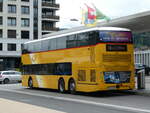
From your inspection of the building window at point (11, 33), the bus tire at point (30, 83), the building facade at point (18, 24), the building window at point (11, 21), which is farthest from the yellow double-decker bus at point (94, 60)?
the building window at point (11, 21)

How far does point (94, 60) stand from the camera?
22.1 metres

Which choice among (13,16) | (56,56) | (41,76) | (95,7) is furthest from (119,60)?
(13,16)

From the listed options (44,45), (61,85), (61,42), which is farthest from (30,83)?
(61,42)

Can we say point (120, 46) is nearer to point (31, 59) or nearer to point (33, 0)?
point (31, 59)

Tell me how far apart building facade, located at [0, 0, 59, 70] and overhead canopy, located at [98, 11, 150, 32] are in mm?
61101

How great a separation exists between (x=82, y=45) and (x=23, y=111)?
32.4 ft

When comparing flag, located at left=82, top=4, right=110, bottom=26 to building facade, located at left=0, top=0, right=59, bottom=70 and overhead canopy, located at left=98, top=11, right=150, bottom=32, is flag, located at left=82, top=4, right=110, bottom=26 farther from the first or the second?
building facade, located at left=0, top=0, right=59, bottom=70

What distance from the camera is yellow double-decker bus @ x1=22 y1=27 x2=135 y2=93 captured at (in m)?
22.0

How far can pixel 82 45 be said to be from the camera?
915 inches

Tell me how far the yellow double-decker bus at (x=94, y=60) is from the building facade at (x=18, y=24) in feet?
212

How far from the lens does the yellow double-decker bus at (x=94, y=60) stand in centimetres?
2195

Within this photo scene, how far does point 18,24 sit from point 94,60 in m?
73.3

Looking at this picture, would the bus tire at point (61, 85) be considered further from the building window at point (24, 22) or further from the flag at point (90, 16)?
the building window at point (24, 22)

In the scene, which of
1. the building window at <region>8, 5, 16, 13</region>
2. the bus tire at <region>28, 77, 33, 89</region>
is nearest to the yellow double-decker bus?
the bus tire at <region>28, 77, 33, 89</region>
